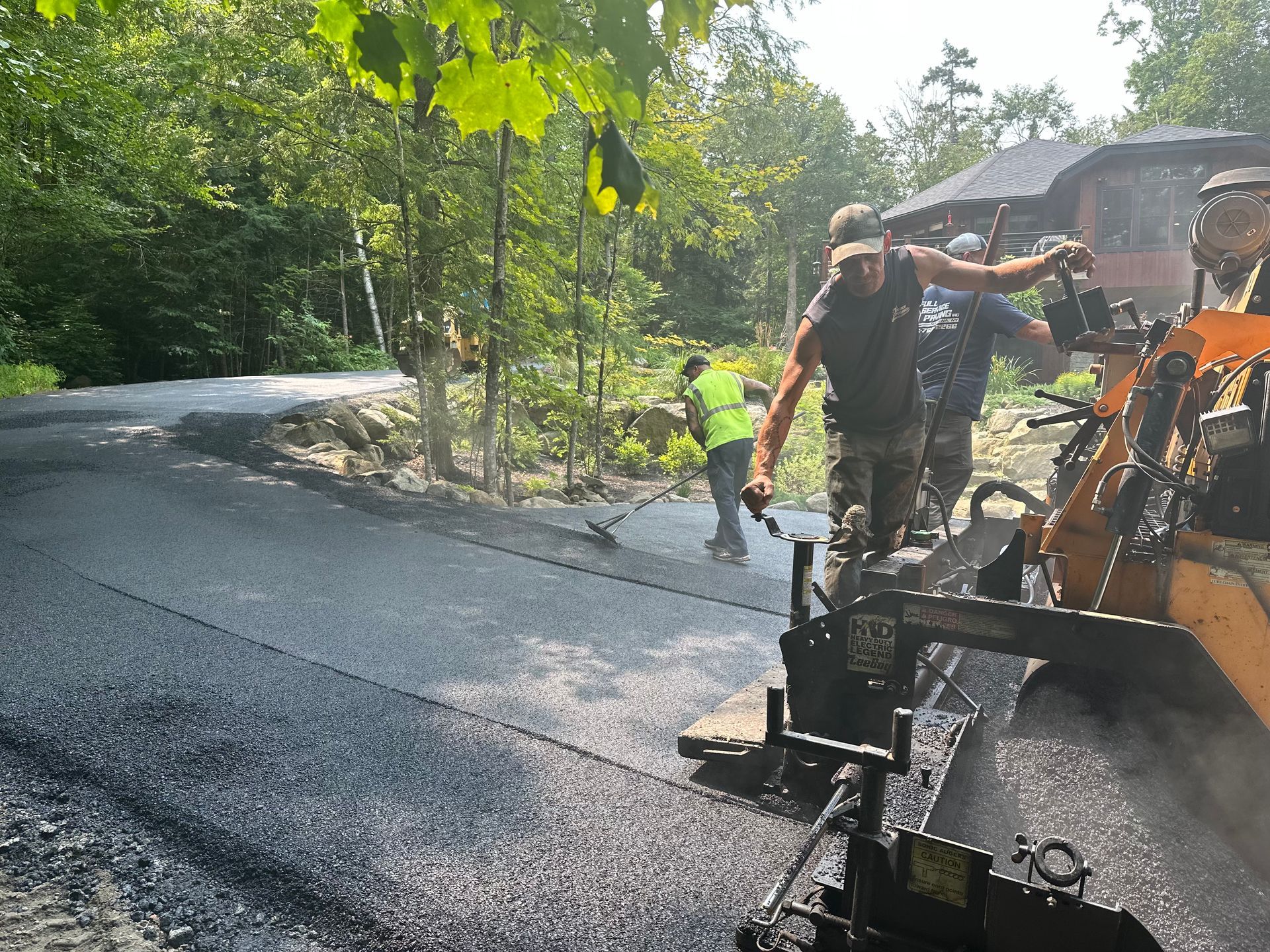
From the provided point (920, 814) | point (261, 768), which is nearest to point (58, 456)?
point (261, 768)

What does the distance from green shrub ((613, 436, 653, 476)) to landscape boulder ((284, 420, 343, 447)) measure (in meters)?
4.26

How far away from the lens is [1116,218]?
75.0 feet

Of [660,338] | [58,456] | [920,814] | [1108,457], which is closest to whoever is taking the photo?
[920,814]

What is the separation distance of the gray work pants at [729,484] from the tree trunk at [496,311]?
129 inches

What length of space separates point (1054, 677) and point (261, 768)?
9.98ft

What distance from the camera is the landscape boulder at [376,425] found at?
551 inches

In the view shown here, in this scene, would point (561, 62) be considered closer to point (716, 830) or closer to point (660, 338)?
point (716, 830)

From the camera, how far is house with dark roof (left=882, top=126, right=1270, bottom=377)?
71.6ft

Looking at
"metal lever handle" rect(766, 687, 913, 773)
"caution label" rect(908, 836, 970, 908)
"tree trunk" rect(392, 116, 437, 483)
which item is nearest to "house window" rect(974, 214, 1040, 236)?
"tree trunk" rect(392, 116, 437, 483)

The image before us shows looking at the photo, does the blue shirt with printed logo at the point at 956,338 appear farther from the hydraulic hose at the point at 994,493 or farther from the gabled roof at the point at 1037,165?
the gabled roof at the point at 1037,165

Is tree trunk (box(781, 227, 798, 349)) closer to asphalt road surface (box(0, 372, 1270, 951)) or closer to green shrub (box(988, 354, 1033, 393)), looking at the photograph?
green shrub (box(988, 354, 1033, 393))

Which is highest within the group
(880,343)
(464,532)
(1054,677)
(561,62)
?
(561,62)

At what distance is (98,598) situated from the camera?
5180 mm

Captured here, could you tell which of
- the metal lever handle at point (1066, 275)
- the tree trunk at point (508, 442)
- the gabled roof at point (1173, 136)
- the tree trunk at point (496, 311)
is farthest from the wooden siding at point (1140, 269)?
the metal lever handle at point (1066, 275)
